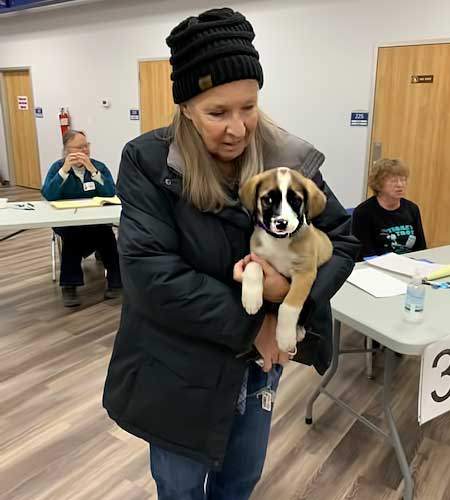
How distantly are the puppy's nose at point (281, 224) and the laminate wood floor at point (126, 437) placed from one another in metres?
1.38

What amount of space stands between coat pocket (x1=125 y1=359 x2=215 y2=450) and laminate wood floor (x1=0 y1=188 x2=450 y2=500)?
3.31 ft

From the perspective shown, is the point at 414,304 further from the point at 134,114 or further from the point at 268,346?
the point at 134,114

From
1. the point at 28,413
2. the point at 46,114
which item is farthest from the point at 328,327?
the point at 46,114

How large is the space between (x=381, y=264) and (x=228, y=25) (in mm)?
1686

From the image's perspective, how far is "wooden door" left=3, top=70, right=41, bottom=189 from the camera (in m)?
8.52

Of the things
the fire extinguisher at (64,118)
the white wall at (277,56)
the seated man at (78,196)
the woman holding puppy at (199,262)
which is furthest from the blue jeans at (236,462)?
the fire extinguisher at (64,118)

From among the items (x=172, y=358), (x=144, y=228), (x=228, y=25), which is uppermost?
(x=228, y=25)

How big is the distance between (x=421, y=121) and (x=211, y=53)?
14.3 feet

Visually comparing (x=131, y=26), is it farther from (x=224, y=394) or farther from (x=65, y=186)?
(x=224, y=394)

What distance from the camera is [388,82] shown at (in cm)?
482

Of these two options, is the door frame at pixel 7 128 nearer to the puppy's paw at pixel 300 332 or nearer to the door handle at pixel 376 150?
the door handle at pixel 376 150

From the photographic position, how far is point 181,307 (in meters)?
0.94

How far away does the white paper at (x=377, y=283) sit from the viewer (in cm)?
202

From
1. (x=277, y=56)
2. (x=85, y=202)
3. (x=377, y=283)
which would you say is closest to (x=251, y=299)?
(x=377, y=283)
